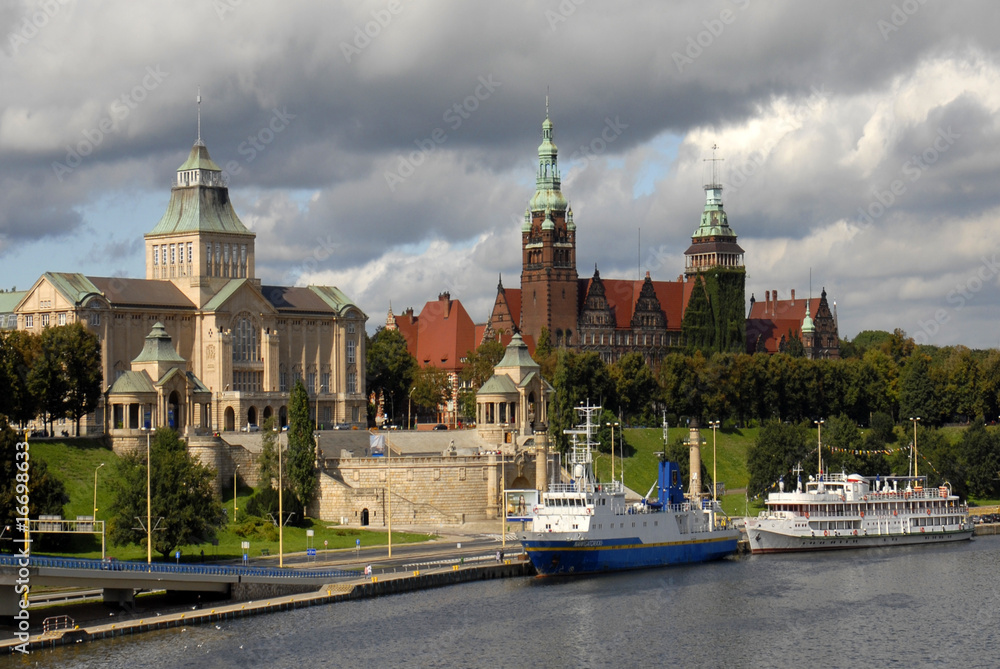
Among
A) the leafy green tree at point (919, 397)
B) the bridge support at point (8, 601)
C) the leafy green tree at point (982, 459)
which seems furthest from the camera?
the leafy green tree at point (919, 397)

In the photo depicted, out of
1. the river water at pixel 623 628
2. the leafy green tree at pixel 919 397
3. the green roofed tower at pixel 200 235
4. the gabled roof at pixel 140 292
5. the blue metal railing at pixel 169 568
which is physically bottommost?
the river water at pixel 623 628

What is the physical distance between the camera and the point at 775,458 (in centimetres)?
14938

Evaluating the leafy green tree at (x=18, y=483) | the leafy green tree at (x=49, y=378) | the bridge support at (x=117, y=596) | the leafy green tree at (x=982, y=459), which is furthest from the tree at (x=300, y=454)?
the leafy green tree at (x=982, y=459)

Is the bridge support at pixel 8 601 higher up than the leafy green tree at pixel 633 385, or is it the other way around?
the leafy green tree at pixel 633 385

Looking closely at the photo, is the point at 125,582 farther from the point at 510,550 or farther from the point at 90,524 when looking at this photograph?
the point at 510,550

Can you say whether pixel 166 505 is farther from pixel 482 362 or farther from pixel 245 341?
pixel 482 362

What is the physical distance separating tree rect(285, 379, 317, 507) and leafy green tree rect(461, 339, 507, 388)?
192 ft

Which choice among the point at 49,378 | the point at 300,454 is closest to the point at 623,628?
the point at 300,454

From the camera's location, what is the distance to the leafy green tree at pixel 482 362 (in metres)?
189

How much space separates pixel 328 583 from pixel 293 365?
65.5 m

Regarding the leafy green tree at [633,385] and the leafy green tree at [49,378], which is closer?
the leafy green tree at [49,378]

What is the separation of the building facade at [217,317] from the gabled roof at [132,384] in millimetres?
7334

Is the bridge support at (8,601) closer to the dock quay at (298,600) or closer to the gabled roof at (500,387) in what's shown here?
the dock quay at (298,600)

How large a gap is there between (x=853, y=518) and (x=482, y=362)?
230 ft
